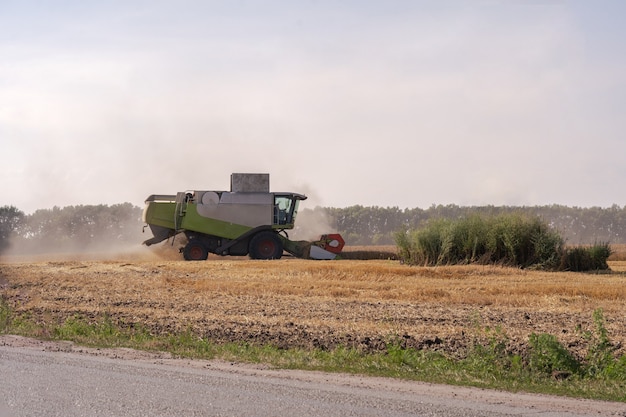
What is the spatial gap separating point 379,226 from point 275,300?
2508 inches

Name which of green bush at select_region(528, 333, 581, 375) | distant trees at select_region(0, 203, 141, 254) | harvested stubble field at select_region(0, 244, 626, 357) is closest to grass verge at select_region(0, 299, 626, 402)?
green bush at select_region(528, 333, 581, 375)

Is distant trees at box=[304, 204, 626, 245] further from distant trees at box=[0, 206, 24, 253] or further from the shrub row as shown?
the shrub row

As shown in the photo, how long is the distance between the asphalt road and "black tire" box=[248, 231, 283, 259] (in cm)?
2596

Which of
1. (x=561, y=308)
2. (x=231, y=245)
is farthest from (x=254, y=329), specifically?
(x=231, y=245)

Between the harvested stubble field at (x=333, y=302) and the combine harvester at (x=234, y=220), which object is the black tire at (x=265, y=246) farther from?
the harvested stubble field at (x=333, y=302)

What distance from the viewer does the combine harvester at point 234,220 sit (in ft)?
121

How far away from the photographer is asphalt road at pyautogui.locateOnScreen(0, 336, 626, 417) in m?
8.21

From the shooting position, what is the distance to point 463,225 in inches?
1261

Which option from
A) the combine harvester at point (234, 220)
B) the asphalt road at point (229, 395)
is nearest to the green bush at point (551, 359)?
the asphalt road at point (229, 395)

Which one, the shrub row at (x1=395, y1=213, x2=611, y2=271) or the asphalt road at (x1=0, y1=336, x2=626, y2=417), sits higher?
the shrub row at (x1=395, y1=213, x2=611, y2=271)

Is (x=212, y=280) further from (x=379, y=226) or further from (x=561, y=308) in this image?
(x=379, y=226)

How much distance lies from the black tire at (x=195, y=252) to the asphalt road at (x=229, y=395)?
26.1 meters

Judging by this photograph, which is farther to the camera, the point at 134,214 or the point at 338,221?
the point at 338,221

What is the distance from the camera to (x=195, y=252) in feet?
A: 123
